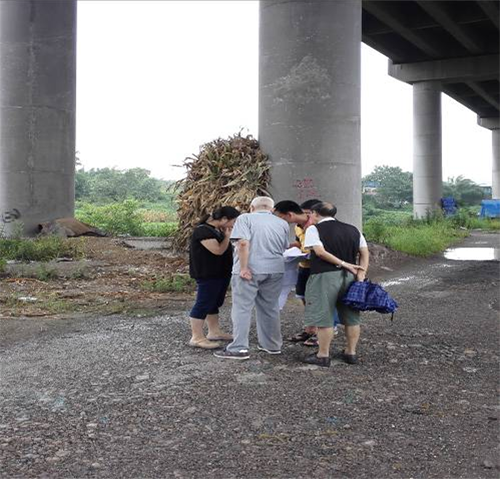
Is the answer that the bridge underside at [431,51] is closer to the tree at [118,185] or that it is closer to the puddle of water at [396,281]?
the puddle of water at [396,281]

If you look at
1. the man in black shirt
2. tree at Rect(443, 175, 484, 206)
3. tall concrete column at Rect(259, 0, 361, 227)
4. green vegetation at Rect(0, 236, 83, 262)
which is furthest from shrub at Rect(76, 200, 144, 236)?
tree at Rect(443, 175, 484, 206)

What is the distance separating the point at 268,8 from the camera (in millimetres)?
12219

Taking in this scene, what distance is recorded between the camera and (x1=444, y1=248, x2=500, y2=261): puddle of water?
15.2 meters

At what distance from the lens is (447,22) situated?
25.2 metres

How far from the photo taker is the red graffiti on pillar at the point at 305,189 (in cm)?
1198

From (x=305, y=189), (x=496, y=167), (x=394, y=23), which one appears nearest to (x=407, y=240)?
(x=305, y=189)

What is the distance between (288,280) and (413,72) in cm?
2959

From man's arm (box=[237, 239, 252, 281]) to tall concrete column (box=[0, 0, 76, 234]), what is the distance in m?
12.0

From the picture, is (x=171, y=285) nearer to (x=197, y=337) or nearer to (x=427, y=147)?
(x=197, y=337)

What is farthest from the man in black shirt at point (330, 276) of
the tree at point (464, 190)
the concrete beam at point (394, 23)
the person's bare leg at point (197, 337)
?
the tree at point (464, 190)

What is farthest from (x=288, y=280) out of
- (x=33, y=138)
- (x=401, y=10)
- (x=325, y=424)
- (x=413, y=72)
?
(x=413, y=72)

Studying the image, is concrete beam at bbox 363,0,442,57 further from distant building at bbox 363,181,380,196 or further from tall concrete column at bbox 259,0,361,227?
distant building at bbox 363,181,380,196

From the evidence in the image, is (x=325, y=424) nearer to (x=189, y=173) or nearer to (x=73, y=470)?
(x=73, y=470)

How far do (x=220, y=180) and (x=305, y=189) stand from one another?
1964 mm
